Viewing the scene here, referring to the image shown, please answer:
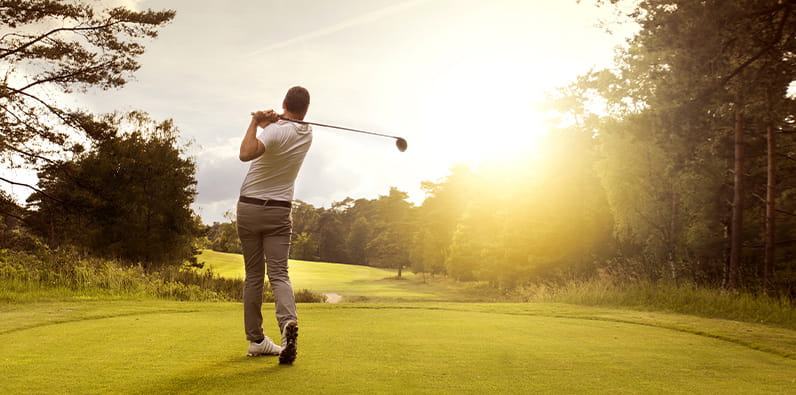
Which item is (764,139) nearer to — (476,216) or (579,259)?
(579,259)

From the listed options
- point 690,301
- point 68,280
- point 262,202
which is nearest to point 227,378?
point 262,202

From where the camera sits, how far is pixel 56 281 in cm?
1433

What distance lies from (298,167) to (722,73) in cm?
1080

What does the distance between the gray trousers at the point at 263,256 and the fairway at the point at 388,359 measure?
1.07 feet

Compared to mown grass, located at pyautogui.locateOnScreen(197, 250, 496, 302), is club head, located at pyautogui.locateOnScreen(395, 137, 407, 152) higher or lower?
higher

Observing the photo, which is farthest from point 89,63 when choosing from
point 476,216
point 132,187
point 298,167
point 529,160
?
point 476,216

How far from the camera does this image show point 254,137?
14.4 ft

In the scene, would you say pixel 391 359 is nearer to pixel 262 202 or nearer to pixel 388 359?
pixel 388 359

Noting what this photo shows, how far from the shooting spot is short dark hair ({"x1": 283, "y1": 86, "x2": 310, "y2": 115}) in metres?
4.66

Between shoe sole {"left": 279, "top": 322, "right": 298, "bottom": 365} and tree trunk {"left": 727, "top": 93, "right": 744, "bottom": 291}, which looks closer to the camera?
shoe sole {"left": 279, "top": 322, "right": 298, "bottom": 365}

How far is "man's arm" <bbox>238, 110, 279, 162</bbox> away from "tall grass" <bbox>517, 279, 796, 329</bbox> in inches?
400

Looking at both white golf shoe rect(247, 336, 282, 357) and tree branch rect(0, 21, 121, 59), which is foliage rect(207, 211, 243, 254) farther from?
white golf shoe rect(247, 336, 282, 357)

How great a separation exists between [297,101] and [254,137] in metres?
0.50

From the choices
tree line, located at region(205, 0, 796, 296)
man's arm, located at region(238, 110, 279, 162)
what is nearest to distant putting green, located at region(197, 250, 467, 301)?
tree line, located at region(205, 0, 796, 296)
